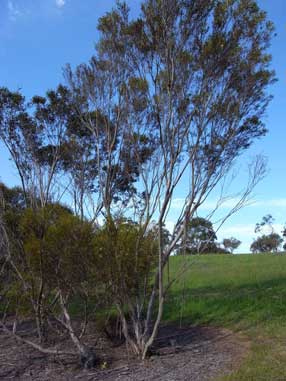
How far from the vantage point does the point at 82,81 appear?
890 centimetres

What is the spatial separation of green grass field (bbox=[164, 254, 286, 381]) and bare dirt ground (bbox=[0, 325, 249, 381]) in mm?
326

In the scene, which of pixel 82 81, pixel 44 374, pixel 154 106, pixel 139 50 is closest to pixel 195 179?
pixel 154 106

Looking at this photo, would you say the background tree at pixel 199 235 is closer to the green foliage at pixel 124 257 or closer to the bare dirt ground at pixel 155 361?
the green foliage at pixel 124 257

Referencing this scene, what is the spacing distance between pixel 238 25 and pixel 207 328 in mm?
5539

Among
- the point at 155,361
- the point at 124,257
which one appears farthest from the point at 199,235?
the point at 155,361

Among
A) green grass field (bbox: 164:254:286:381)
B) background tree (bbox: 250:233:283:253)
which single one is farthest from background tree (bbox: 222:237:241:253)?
green grass field (bbox: 164:254:286:381)

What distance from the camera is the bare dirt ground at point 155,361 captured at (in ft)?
20.7

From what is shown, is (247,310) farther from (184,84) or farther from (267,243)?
(267,243)

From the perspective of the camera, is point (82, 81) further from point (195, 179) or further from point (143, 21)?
point (195, 179)

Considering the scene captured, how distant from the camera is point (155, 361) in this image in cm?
690

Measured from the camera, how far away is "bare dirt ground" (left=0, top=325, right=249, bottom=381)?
630 centimetres

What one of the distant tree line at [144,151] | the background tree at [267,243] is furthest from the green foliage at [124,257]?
the background tree at [267,243]

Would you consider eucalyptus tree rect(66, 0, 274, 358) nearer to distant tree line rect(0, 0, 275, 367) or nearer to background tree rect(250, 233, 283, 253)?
distant tree line rect(0, 0, 275, 367)

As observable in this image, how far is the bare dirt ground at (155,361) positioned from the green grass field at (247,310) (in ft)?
1.07
